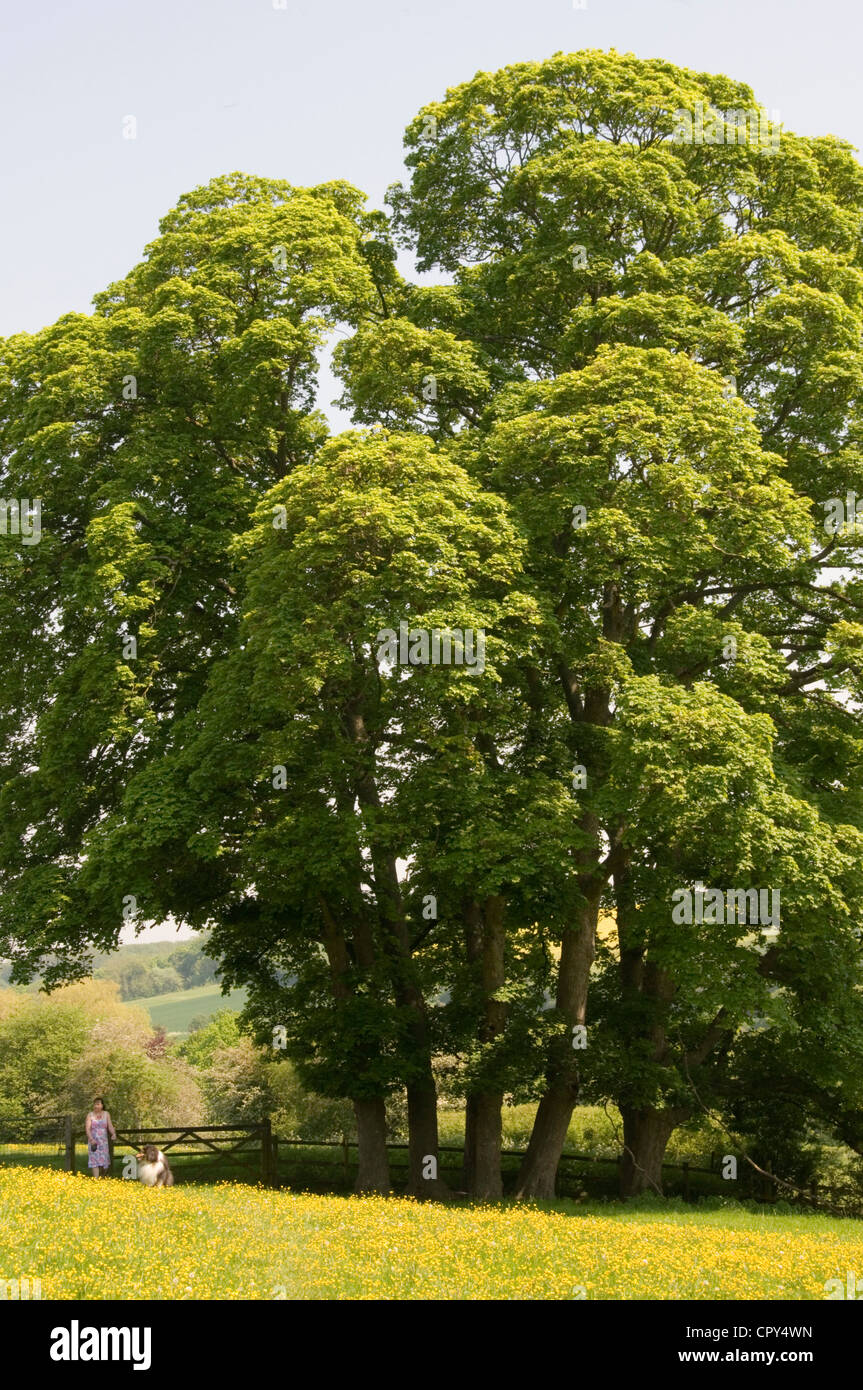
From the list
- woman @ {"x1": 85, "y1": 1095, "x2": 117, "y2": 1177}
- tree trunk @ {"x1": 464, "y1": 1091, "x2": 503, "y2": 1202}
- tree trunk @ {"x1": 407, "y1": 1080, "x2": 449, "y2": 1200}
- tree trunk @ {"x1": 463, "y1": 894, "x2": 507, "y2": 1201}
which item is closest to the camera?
woman @ {"x1": 85, "y1": 1095, "x2": 117, "y2": 1177}

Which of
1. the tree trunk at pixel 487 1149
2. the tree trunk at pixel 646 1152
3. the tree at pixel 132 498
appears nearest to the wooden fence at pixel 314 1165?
the tree trunk at pixel 646 1152

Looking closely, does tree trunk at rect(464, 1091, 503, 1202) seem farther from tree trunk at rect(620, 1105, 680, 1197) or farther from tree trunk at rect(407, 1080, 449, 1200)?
tree trunk at rect(620, 1105, 680, 1197)

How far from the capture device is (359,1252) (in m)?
13.1

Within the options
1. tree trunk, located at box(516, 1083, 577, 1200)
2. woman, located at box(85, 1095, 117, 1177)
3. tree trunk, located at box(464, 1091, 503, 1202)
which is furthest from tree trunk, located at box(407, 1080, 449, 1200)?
woman, located at box(85, 1095, 117, 1177)

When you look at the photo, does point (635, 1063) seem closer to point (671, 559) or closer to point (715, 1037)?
point (715, 1037)

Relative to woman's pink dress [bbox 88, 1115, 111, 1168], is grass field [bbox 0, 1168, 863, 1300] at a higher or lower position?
higher

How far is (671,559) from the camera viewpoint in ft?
67.6

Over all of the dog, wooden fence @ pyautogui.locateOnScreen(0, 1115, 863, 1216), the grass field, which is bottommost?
wooden fence @ pyautogui.locateOnScreen(0, 1115, 863, 1216)

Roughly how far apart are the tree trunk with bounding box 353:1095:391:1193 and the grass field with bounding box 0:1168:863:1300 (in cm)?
655

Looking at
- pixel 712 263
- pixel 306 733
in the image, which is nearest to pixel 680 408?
pixel 712 263

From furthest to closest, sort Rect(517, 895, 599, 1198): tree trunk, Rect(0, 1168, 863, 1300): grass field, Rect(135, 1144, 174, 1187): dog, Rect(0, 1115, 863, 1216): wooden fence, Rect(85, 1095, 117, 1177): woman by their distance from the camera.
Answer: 1. Rect(0, 1115, 863, 1216): wooden fence
2. Rect(517, 895, 599, 1198): tree trunk
3. Rect(85, 1095, 117, 1177): woman
4. Rect(135, 1144, 174, 1187): dog
5. Rect(0, 1168, 863, 1300): grass field

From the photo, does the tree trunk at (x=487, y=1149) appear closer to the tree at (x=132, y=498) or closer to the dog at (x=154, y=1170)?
the dog at (x=154, y=1170)

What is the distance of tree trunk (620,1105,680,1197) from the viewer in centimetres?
2583
